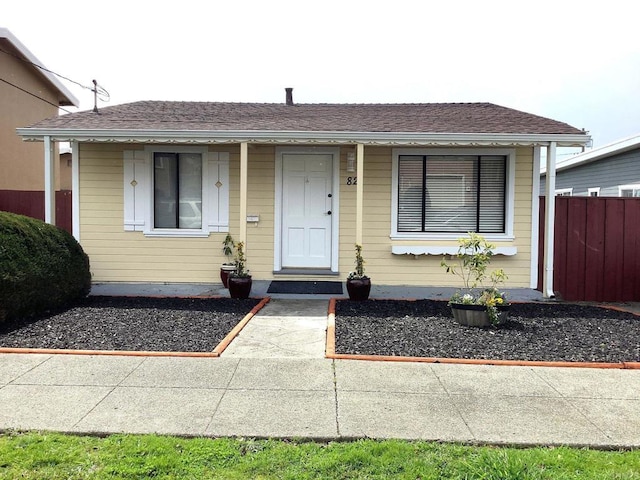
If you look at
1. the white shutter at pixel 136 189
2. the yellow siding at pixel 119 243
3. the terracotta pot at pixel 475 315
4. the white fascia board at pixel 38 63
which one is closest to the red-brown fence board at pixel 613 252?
the terracotta pot at pixel 475 315

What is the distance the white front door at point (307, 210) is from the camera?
30.8 ft

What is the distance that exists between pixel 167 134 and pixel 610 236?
746 centimetres

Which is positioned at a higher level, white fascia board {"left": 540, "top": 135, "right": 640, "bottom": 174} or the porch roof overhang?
white fascia board {"left": 540, "top": 135, "right": 640, "bottom": 174}

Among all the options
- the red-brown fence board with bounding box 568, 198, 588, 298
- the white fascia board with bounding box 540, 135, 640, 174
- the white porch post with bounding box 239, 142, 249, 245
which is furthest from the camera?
the white fascia board with bounding box 540, 135, 640, 174

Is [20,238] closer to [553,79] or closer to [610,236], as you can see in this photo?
[610,236]

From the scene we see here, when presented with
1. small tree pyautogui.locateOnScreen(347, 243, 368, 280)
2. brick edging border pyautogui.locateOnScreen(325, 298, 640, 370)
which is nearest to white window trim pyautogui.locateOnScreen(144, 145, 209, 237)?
small tree pyautogui.locateOnScreen(347, 243, 368, 280)

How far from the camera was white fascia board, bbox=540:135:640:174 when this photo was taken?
12.8 metres

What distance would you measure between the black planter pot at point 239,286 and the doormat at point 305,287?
24.9 inches

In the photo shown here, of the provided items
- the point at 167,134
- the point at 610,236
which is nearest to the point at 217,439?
the point at 167,134

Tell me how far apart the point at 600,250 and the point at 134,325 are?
741cm

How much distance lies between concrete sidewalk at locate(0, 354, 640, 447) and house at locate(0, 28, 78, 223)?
9907mm

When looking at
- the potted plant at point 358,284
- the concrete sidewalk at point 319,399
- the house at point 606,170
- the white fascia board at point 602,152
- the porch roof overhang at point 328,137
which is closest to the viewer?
the concrete sidewalk at point 319,399

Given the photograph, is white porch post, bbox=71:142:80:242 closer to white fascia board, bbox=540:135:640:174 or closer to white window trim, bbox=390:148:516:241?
white window trim, bbox=390:148:516:241

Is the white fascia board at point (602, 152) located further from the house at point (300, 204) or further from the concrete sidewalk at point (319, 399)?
the concrete sidewalk at point (319, 399)
